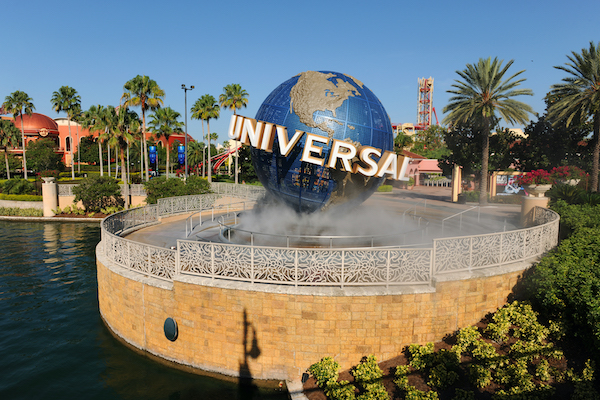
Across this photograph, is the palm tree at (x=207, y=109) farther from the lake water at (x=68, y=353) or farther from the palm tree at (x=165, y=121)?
the lake water at (x=68, y=353)

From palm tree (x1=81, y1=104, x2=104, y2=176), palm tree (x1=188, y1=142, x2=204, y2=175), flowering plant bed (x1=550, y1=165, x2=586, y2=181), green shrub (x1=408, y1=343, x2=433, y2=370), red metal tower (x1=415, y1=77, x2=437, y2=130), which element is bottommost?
green shrub (x1=408, y1=343, x2=433, y2=370)

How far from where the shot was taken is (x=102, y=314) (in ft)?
44.6

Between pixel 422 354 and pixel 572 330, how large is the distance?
12.2ft

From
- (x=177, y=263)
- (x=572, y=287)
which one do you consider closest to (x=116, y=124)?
(x=177, y=263)

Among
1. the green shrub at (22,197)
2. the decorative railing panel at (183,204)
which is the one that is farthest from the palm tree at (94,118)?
the decorative railing panel at (183,204)

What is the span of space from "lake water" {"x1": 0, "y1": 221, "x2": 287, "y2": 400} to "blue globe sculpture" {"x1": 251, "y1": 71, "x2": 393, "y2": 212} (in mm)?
6776

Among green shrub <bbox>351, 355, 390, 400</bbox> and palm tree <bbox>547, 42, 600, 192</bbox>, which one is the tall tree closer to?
palm tree <bbox>547, 42, 600, 192</bbox>

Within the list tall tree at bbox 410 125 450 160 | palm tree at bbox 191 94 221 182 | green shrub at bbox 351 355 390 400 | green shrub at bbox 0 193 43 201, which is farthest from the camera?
tall tree at bbox 410 125 450 160

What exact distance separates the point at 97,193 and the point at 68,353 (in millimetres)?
27212

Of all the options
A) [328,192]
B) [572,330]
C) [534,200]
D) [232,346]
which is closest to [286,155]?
[328,192]

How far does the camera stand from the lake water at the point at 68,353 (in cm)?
971

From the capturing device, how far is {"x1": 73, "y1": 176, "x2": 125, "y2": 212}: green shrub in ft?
116

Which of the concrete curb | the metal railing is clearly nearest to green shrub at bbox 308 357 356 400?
the metal railing

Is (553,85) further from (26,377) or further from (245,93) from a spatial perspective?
(26,377)
